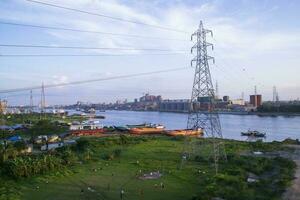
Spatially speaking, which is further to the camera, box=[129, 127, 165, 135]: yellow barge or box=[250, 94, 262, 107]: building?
box=[250, 94, 262, 107]: building

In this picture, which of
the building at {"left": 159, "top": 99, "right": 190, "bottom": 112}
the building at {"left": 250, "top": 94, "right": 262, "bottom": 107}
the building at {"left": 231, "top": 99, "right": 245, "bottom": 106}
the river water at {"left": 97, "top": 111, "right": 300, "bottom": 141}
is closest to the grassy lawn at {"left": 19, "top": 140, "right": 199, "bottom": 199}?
the river water at {"left": 97, "top": 111, "right": 300, "bottom": 141}

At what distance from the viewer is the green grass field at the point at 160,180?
11.9 metres

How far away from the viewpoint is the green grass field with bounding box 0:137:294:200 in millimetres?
11945

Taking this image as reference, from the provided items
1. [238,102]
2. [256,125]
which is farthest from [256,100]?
[256,125]

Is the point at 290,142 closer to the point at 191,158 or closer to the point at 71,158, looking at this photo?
the point at 191,158

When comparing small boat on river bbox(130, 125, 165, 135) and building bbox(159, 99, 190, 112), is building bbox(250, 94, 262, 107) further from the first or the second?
small boat on river bbox(130, 125, 165, 135)

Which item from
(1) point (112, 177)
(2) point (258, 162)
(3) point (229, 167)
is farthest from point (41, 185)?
(2) point (258, 162)

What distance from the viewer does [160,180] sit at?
14.0 m

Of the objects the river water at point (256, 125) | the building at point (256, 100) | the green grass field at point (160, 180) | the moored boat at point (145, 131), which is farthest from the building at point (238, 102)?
the green grass field at point (160, 180)

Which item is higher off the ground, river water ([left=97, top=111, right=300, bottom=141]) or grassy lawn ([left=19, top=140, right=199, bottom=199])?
grassy lawn ([left=19, top=140, right=199, bottom=199])

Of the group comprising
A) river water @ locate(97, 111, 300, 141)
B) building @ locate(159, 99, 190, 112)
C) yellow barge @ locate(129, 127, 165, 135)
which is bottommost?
river water @ locate(97, 111, 300, 141)

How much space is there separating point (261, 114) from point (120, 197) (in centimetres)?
8161

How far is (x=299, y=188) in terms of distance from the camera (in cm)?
1315

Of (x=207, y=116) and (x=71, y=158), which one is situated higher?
(x=207, y=116)
